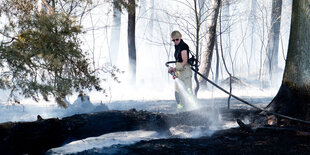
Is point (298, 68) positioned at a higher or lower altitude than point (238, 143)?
higher

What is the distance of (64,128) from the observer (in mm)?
5066

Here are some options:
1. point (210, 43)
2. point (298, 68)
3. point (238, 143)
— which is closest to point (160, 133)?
point (238, 143)

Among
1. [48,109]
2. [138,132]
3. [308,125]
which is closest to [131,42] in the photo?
[48,109]

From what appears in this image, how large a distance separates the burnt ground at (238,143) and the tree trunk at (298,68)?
1.75 feet

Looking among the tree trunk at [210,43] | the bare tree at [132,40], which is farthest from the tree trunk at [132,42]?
the tree trunk at [210,43]

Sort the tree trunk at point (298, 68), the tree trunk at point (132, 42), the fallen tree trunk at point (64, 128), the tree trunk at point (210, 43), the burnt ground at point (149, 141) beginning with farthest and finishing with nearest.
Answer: the tree trunk at point (132, 42)
the tree trunk at point (210, 43)
the tree trunk at point (298, 68)
the burnt ground at point (149, 141)
the fallen tree trunk at point (64, 128)

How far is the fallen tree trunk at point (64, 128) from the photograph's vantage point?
4.40 m

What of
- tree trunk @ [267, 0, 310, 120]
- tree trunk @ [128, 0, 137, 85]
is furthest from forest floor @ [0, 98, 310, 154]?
tree trunk @ [128, 0, 137, 85]

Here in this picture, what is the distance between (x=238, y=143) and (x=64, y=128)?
3.16 m

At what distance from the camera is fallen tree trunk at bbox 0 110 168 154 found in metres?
4.40

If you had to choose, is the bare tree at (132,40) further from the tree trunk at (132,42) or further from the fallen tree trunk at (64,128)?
the fallen tree trunk at (64,128)

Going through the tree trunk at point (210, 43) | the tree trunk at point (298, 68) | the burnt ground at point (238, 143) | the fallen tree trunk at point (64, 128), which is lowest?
the burnt ground at point (238, 143)

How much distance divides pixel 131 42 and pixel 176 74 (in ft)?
22.0

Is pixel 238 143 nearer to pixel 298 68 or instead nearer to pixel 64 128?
pixel 298 68
